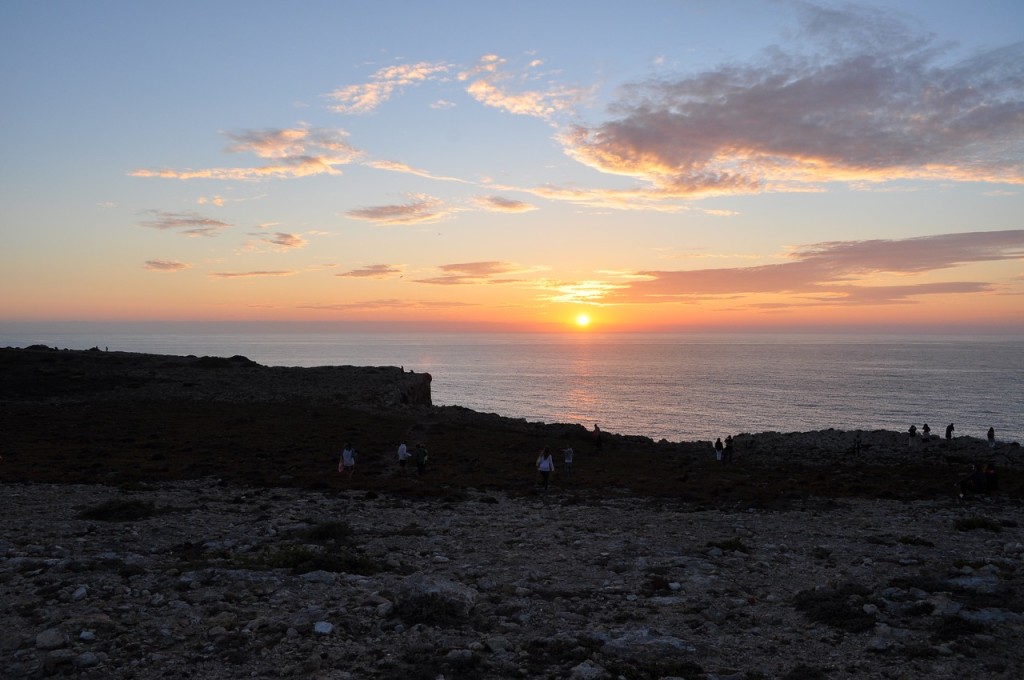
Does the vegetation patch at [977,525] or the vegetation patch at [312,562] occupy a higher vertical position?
the vegetation patch at [312,562]

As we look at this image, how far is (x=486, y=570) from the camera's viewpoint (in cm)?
1441

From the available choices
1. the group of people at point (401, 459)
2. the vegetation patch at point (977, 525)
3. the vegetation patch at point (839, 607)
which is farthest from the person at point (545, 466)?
the vegetation patch at point (839, 607)

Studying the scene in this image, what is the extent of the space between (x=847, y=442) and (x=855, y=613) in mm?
51954

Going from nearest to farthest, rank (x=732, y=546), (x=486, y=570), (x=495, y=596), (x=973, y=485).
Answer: (x=495, y=596), (x=486, y=570), (x=732, y=546), (x=973, y=485)

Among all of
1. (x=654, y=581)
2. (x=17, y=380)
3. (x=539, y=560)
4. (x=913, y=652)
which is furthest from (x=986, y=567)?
(x=17, y=380)

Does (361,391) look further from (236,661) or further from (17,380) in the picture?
(236,661)

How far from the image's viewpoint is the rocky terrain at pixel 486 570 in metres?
9.54

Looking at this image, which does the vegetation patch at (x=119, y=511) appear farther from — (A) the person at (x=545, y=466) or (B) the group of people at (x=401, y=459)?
(A) the person at (x=545, y=466)

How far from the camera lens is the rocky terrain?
9.54 metres

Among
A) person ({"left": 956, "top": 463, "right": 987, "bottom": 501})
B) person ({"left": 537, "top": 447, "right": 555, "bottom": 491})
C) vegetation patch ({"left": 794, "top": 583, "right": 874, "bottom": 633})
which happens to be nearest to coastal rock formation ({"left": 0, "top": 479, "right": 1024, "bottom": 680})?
vegetation patch ({"left": 794, "top": 583, "right": 874, "bottom": 633})

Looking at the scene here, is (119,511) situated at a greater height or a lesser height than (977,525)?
greater

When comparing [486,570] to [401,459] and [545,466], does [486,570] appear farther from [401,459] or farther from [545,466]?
[401,459]

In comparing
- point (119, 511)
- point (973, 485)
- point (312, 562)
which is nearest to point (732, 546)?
point (312, 562)

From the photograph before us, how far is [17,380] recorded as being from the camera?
2307 inches
